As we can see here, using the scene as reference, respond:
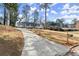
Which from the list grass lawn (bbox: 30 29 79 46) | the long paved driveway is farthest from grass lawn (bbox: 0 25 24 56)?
grass lawn (bbox: 30 29 79 46)

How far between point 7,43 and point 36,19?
0.39 metres

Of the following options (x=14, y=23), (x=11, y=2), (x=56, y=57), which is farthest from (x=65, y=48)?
(x=11, y=2)

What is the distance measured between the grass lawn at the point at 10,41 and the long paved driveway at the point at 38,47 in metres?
0.05

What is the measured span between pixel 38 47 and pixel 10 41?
297mm

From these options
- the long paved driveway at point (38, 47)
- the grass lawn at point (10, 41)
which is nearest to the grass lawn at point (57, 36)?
the long paved driveway at point (38, 47)

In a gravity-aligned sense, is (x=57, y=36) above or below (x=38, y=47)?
above

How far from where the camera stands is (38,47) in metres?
2.31

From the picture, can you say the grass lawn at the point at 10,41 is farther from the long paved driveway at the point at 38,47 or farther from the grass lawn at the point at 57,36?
the grass lawn at the point at 57,36

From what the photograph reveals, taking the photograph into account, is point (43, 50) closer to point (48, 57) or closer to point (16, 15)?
point (48, 57)

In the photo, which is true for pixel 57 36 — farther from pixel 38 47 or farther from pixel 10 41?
pixel 10 41

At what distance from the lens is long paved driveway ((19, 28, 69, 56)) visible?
229cm

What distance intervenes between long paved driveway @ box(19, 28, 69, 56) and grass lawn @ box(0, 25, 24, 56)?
0.05m

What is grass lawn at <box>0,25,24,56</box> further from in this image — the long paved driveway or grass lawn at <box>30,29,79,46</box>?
grass lawn at <box>30,29,79,46</box>

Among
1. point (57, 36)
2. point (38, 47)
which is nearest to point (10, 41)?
point (38, 47)
